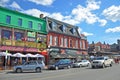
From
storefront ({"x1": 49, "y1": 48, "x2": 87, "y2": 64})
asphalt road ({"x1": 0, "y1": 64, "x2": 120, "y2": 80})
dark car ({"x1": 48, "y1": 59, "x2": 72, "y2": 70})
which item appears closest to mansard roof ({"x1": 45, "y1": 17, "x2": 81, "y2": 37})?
storefront ({"x1": 49, "y1": 48, "x2": 87, "y2": 64})

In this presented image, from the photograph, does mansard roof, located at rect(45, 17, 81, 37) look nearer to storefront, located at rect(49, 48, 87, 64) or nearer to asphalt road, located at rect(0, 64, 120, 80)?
storefront, located at rect(49, 48, 87, 64)

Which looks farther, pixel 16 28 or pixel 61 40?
pixel 61 40

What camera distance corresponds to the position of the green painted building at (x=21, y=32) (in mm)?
36519

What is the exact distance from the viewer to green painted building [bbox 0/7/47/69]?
1438 inches

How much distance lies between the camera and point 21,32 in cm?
3969

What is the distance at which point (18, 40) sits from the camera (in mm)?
38844

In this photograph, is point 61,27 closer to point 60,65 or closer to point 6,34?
point 60,65

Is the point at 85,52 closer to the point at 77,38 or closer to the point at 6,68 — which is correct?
the point at 77,38

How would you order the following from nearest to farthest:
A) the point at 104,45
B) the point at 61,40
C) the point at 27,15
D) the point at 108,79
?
the point at 108,79 < the point at 27,15 < the point at 61,40 < the point at 104,45

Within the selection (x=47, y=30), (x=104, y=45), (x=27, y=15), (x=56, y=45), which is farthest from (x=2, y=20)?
(x=104, y=45)

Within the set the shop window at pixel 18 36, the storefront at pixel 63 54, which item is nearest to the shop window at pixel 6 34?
the shop window at pixel 18 36

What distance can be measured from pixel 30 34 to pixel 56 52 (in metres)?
8.50

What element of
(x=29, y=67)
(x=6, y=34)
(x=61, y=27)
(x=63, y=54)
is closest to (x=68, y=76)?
(x=29, y=67)

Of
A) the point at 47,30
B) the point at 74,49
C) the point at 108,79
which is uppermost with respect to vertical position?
the point at 47,30
